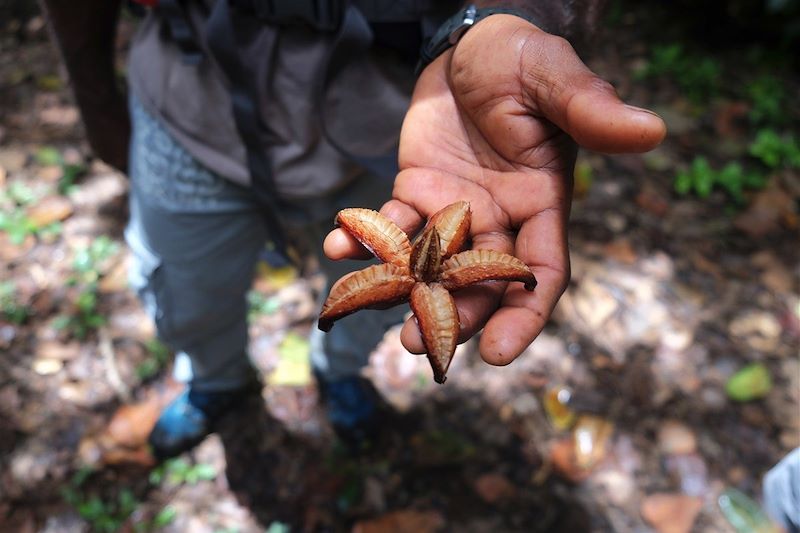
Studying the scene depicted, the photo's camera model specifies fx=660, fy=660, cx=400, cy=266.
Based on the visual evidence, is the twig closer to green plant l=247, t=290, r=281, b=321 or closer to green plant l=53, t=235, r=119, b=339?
green plant l=53, t=235, r=119, b=339

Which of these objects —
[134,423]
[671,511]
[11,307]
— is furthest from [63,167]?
[671,511]

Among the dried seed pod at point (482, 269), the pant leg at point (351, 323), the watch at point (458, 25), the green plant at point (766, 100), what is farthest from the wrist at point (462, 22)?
the green plant at point (766, 100)

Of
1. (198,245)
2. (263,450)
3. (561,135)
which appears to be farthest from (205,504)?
(561,135)

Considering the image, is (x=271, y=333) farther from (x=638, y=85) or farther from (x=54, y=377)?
(x=638, y=85)

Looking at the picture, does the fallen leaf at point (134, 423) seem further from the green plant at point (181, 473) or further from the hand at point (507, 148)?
the hand at point (507, 148)

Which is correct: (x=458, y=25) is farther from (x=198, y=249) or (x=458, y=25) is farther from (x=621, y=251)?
(x=621, y=251)

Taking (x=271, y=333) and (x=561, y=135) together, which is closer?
(x=561, y=135)
